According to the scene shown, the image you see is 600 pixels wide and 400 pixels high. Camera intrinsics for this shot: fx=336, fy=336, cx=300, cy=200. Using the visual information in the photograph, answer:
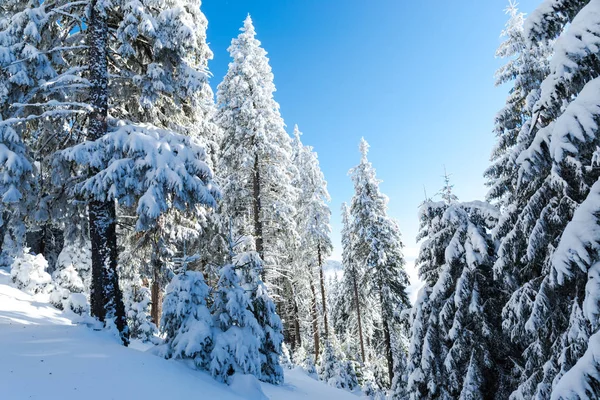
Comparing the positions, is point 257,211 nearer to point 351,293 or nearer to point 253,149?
point 253,149

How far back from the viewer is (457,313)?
28.8 feet

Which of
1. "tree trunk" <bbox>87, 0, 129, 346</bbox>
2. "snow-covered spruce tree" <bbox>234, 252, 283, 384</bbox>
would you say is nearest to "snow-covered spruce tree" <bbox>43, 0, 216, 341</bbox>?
"tree trunk" <bbox>87, 0, 129, 346</bbox>

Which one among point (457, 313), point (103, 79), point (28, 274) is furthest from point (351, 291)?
point (103, 79)

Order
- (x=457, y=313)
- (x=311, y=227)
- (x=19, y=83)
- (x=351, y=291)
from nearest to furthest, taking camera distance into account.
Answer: (x=19, y=83)
(x=457, y=313)
(x=311, y=227)
(x=351, y=291)

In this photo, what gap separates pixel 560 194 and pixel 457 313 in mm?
5074

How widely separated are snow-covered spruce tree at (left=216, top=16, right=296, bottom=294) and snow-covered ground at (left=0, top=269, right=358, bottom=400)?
10575 mm

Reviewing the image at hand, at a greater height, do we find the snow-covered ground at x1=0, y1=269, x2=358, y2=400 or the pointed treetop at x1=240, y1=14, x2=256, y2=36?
the pointed treetop at x1=240, y1=14, x2=256, y2=36

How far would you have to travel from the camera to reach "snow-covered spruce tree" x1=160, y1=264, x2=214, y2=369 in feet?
22.4

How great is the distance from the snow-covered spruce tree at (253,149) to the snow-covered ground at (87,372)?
10575 mm

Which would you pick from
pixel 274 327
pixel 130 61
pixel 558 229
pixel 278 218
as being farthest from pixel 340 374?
pixel 130 61

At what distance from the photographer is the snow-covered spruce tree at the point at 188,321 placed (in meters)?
6.84

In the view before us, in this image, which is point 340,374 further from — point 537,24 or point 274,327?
point 537,24

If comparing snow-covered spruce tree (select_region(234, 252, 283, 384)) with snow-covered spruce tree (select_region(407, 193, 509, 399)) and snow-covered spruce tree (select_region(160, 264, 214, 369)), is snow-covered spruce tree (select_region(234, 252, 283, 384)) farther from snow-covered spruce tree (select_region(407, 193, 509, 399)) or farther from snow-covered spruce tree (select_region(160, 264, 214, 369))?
A: snow-covered spruce tree (select_region(407, 193, 509, 399))

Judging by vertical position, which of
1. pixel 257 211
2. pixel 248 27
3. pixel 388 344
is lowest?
pixel 388 344
